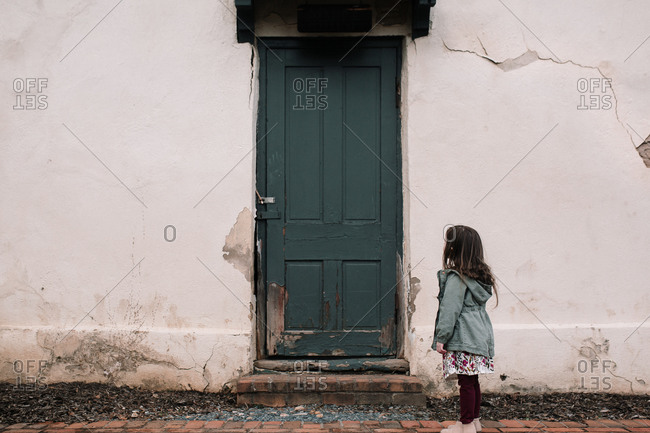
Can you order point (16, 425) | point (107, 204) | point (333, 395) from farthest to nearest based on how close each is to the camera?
point (107, 204), point (333, 395), point (16, 425)

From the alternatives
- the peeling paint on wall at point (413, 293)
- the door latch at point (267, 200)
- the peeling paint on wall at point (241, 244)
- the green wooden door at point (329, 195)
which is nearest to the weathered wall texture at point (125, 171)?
the peeling paint on wall at point (241, 244)

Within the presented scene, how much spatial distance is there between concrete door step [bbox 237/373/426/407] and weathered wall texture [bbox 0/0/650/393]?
0.42 metres

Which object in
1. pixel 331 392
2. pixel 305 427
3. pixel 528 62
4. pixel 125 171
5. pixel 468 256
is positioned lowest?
pixel 305 427

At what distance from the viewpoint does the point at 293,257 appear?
4668mm

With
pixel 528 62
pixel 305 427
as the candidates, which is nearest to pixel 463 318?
pixel 305 427

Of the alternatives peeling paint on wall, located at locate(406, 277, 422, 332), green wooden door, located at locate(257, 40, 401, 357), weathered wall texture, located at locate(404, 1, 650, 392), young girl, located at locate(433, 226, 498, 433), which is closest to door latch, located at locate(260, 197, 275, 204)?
green wooden door, located at locate(257, 40, 401, 357)

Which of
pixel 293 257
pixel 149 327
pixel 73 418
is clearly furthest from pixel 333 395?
pixel 73 418

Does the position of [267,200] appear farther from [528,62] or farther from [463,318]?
[528,62]

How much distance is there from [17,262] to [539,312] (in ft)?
14.2

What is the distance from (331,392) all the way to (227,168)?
1.98 meters

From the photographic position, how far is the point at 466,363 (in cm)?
341

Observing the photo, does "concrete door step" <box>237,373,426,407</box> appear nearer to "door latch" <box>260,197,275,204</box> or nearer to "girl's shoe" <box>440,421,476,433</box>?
"girl's shoe" <box>440,421,476,433</box>

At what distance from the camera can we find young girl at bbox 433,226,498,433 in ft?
11.2

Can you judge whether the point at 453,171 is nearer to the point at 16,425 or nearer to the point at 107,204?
the point at 107,204
